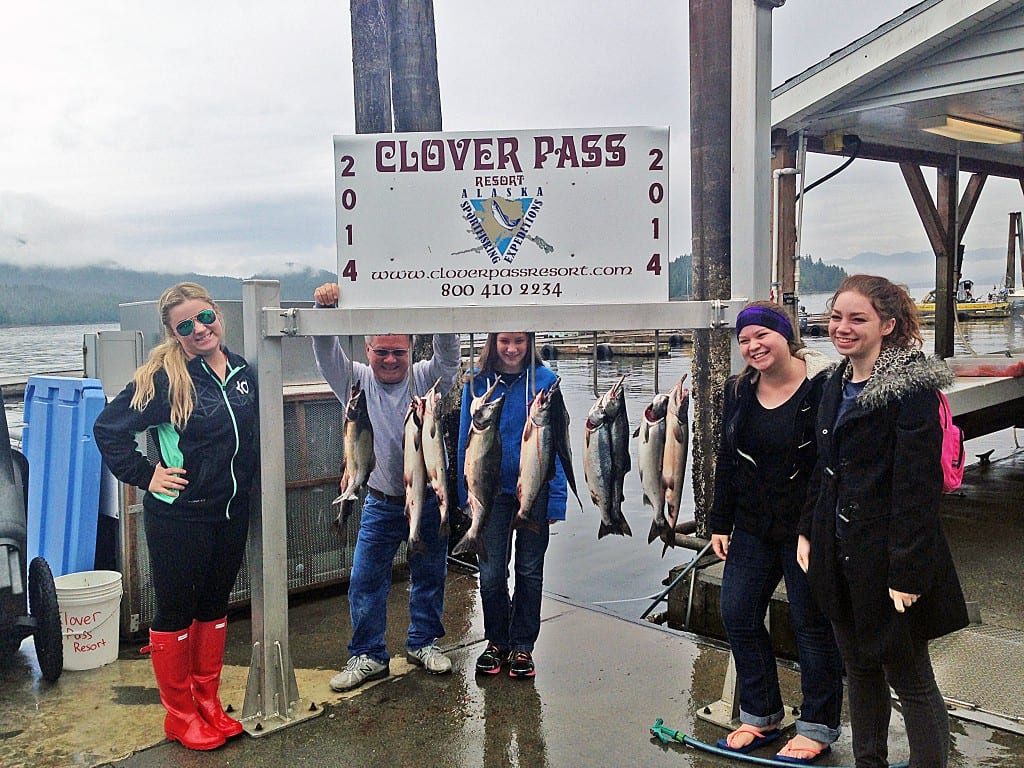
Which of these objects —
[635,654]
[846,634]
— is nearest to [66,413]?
[635,654]

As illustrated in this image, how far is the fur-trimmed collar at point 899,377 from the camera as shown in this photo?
2.63 m

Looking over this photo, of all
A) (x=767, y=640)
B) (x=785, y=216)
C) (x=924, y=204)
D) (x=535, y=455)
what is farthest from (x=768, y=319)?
(x=924, y=204)

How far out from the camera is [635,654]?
434cm

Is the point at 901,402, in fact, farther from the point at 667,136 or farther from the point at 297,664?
the point at 297,664

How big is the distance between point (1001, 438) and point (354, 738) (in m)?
11.3

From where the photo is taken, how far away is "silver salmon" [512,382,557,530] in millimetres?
3420

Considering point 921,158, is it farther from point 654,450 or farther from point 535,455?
point 535,455

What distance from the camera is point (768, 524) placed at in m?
3.20

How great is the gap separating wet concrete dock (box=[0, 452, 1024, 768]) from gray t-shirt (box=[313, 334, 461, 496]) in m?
0.98

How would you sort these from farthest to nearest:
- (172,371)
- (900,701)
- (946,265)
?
(946,265) < (172,371) < (900,701)

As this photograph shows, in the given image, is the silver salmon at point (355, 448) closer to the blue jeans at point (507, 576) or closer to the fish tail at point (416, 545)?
the fish tail at point (416, 545)

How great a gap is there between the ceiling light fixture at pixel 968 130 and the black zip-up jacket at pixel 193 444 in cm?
641

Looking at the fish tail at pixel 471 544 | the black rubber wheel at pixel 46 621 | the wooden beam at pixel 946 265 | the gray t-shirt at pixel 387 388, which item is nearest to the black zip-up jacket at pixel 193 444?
the gray t-shirt at pixel 387 388

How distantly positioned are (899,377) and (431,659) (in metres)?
2.56
